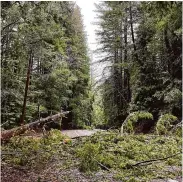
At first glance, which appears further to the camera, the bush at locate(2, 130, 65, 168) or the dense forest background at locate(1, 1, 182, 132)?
the dense forest background at locate(1, 1, 182, 132)

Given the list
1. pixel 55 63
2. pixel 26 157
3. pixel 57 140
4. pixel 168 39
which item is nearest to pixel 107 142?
pixel 57 140

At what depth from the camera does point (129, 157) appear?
7.52m

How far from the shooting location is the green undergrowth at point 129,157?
20.7ft

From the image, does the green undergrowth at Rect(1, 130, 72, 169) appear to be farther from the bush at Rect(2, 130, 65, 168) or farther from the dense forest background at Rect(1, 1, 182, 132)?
the dense forest background at Rect(1, 1, 182, 132)

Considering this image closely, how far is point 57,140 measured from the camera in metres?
9.56

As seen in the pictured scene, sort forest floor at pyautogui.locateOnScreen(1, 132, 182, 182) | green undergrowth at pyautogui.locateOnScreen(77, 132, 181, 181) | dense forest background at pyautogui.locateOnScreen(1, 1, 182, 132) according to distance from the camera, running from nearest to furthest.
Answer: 1. forest floor at pyautogui.locateOnScreen(1, 132, 182, 182)
2. green undergrowth at pyautogui.locateOnScreen(77, 132, 181, 181)
3. dense forest background at pyautogui.locateOnScreen(1, 1, 182, 132)

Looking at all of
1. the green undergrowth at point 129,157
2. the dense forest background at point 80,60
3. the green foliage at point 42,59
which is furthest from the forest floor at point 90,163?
the green foliage at point 42,59

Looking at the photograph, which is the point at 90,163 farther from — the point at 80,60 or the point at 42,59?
the point at 80,60

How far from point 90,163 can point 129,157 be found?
147 cm

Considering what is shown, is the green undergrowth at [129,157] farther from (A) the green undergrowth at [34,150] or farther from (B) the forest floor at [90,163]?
(A) the green undergrowth at [34,150]

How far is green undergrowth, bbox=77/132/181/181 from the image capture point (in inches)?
248

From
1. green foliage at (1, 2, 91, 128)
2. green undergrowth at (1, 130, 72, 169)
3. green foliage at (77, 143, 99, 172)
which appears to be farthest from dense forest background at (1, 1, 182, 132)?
green foliage at (77, 143, 99, 172)

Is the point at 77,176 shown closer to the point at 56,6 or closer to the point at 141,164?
the point at 141,164

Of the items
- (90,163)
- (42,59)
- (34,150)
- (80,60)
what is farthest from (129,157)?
(80,60)
